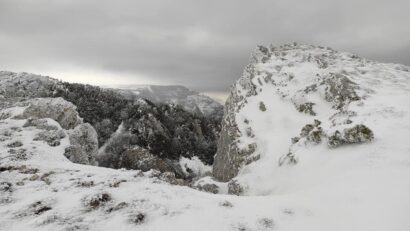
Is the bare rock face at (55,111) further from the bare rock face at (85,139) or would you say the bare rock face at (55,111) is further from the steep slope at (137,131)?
the steep slope at (137,131)

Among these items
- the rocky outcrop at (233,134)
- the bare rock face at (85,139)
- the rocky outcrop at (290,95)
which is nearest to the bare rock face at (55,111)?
the bare rock face at (85,139)

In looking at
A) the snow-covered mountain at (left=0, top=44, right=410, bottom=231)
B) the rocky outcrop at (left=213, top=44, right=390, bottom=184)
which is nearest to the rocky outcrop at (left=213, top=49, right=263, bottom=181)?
the rocky outcrop at (left=213, top=44, right=390, bottom=184)

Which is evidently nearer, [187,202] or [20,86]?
[187,202]

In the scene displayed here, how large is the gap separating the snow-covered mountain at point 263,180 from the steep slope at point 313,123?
164 millimetres

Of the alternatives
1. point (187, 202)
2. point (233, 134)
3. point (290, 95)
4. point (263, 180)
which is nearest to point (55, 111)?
point (263, 180)

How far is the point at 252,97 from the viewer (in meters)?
61.3

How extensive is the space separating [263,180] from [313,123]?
13.2m

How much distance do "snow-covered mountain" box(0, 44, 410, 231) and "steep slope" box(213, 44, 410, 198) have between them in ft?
0.54

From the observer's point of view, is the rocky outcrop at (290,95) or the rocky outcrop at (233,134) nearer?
the rocky outcrop at (290,95)

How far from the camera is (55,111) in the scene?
41.2 meters

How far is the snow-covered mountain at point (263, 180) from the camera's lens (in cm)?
1628

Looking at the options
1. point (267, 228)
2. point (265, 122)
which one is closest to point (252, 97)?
point (265, 122)

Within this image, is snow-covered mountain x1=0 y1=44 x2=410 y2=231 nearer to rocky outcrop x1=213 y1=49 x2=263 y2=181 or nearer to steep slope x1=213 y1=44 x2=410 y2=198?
steep slope x1=213 y1=44 x2=410 y2=198

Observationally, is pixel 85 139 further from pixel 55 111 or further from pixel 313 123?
pixel 313 123
